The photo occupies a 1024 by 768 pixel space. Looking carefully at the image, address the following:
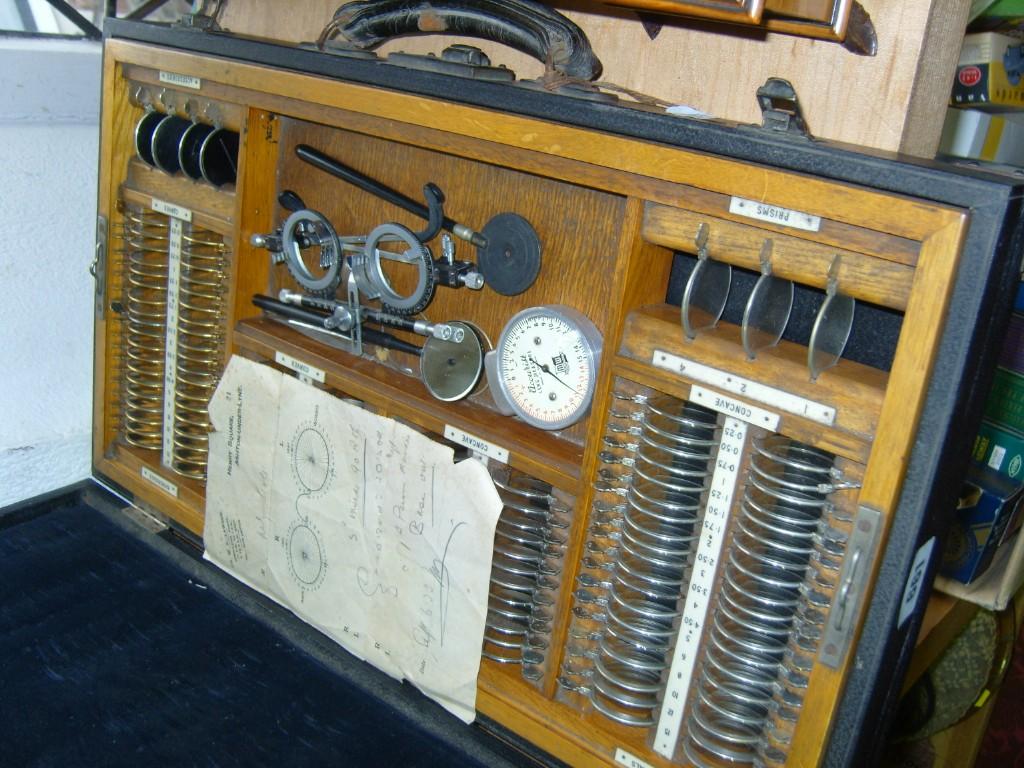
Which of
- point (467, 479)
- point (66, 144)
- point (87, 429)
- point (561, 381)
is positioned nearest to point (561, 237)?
point (561, 381)

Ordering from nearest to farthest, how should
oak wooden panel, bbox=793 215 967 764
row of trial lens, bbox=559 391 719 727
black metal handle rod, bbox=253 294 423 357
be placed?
oak wooden panel, bbox=793 215 967 764, row of trial lens, bbox=559 391 719 727, black metal handle rod, bbox=253 294 423 357

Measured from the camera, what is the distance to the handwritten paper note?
108 cm

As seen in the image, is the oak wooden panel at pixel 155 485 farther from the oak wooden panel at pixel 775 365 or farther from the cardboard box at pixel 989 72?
the cardboard box at pixel 989 72

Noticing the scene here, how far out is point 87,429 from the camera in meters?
1.79

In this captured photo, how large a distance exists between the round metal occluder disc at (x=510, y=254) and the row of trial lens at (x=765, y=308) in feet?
0.67

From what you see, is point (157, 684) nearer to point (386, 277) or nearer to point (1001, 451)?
point (386, 277)

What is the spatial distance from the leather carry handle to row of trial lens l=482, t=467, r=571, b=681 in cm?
43

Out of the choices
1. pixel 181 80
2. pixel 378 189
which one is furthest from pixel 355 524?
pixel 181 80

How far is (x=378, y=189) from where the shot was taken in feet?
3.79

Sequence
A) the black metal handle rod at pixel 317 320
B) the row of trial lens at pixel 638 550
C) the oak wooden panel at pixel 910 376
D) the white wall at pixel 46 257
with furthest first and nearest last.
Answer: the white wall at pixel 46 257 → the black metal handle rod at pixel 317 320 → the row of trial lens at pixel 638 550 → the oak wooden panel at pixel 910 376

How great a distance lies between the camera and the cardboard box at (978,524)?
4.09ft

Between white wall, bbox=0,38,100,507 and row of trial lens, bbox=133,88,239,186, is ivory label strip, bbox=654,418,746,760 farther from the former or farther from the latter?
white wall, bbox=0,38,100,507

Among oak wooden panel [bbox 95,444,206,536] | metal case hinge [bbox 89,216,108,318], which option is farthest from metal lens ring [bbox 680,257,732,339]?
metal case hinge [bbox 89,216,108,318]

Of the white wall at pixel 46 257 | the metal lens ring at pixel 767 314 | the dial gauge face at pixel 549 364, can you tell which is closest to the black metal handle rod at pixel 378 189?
the dial gauge face at pixel 549 364
